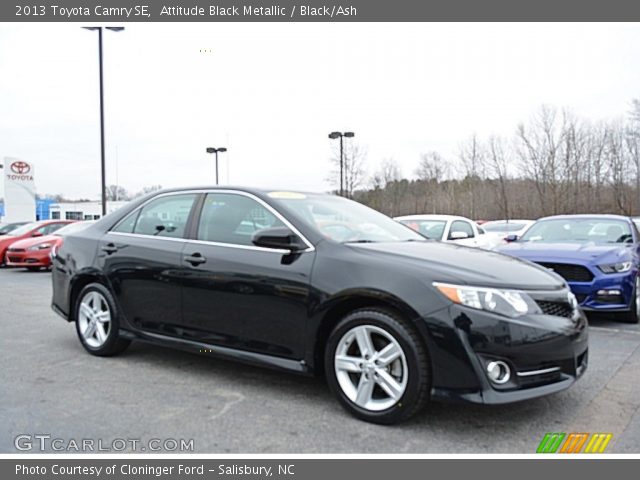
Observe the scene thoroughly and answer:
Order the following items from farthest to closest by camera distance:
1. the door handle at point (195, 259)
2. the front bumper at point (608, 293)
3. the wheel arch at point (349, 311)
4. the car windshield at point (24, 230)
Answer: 1. the car windshield at point (24, 230)
2. the front bumper at point (608, 293)
3. the door handle at point (195, 259)
4. the wheel arch at point (349, 311)

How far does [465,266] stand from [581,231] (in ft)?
17.7

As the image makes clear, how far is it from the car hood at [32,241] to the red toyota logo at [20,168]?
17499 millimetres

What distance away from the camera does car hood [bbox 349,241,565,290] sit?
3.40 metres

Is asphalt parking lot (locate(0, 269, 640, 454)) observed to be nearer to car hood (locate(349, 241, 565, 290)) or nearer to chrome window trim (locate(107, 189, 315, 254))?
car hood (locate(349, 241, 565, 290))

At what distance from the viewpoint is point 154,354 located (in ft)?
17.3

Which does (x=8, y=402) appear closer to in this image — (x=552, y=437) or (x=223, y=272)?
(x=223, y=272)

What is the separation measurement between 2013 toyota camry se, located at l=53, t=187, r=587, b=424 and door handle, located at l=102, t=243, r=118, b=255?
3cm

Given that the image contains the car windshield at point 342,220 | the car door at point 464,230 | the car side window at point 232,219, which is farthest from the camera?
the car door at point 464,230

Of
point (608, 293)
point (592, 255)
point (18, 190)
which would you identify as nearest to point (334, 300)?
point (608, 293)

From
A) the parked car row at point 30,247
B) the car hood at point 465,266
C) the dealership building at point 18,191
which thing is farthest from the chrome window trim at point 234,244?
the dealership building at point 18,191

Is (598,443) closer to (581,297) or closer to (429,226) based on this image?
(581,297)

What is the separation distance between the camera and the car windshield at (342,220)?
4.10m

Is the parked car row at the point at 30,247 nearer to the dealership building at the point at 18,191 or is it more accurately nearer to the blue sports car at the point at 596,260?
the blue sports car at the point at 596,260

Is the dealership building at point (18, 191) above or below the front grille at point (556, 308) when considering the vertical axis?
above
